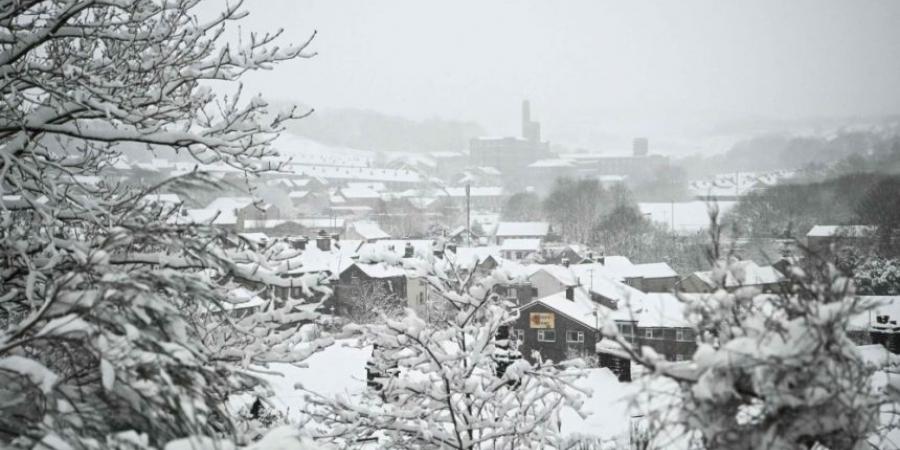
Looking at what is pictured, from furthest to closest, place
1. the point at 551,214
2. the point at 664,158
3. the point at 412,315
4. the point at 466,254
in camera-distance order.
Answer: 1. the point at 664,158
2. the point at 551,214
3. the point at 466,254
4. the point at 412,315

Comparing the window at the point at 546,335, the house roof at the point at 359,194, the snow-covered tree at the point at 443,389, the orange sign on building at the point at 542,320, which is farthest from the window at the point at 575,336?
the house roof at the point at 359,194

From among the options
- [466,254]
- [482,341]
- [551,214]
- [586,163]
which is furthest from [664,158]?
[482,341]

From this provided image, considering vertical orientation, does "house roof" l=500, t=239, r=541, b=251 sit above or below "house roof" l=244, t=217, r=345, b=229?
below

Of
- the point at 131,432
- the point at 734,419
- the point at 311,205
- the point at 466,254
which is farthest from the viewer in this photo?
the point at 311,205

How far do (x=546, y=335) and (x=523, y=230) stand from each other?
1558 inches

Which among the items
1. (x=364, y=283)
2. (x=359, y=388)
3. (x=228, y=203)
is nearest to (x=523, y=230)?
(x=364, y=283)

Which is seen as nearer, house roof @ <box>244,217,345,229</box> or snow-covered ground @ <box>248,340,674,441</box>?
snow-covered ground @ <box>248,340,674,441</box>

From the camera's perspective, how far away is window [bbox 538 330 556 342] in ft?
102

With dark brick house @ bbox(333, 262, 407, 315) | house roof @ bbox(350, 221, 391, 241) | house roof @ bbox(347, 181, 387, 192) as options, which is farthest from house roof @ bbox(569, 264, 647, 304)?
house roof @ bbox(347, 181, 387, 192)

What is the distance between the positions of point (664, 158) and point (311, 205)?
10172 centimetres

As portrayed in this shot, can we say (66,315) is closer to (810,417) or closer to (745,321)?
(745,321)

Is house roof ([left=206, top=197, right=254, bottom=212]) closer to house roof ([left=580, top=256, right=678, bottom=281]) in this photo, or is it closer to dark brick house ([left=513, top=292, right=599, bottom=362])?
house roof ([left=580, top=256, right=678, bottom=281])

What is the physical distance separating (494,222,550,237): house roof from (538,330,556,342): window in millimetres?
37961

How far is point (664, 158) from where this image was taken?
166 m
